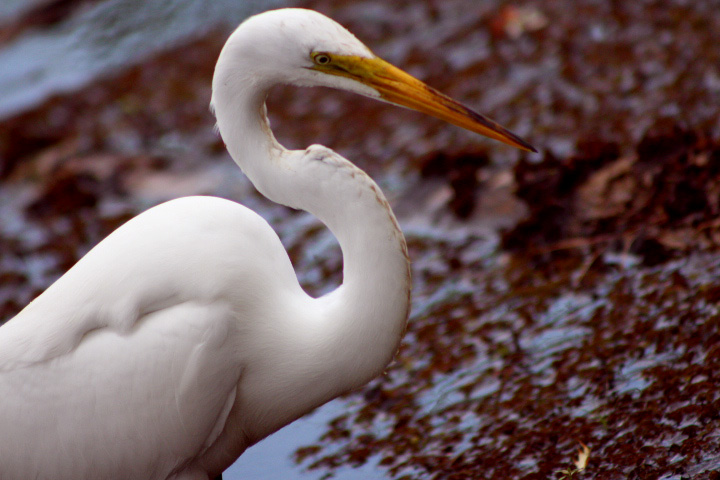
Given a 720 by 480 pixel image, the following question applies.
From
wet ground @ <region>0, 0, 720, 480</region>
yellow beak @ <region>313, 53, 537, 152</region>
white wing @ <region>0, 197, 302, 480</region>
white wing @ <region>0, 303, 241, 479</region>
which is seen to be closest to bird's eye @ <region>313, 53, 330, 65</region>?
yellow beak @ <region>313, 53, 537, 152</region>

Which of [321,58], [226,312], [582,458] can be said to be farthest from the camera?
[582,458]

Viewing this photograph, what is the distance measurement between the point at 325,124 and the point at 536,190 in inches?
101

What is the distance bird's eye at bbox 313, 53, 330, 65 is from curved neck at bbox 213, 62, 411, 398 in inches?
8.2

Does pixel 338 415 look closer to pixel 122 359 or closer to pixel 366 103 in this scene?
pixel 122 359

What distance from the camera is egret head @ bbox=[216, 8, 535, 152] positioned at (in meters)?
2.89

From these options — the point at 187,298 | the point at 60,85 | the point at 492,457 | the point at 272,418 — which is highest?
the point at 60,85

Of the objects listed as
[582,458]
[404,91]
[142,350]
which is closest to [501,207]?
[582,458]

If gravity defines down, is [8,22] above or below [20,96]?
above

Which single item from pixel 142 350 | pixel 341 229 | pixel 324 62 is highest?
pixel 324 62

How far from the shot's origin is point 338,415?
4457 millimetres

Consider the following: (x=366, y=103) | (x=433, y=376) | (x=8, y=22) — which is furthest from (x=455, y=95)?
(x=8, y=22)

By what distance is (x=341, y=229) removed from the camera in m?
2.96

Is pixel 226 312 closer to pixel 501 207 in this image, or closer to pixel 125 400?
pixel 125 400

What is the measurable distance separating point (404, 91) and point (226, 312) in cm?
96
